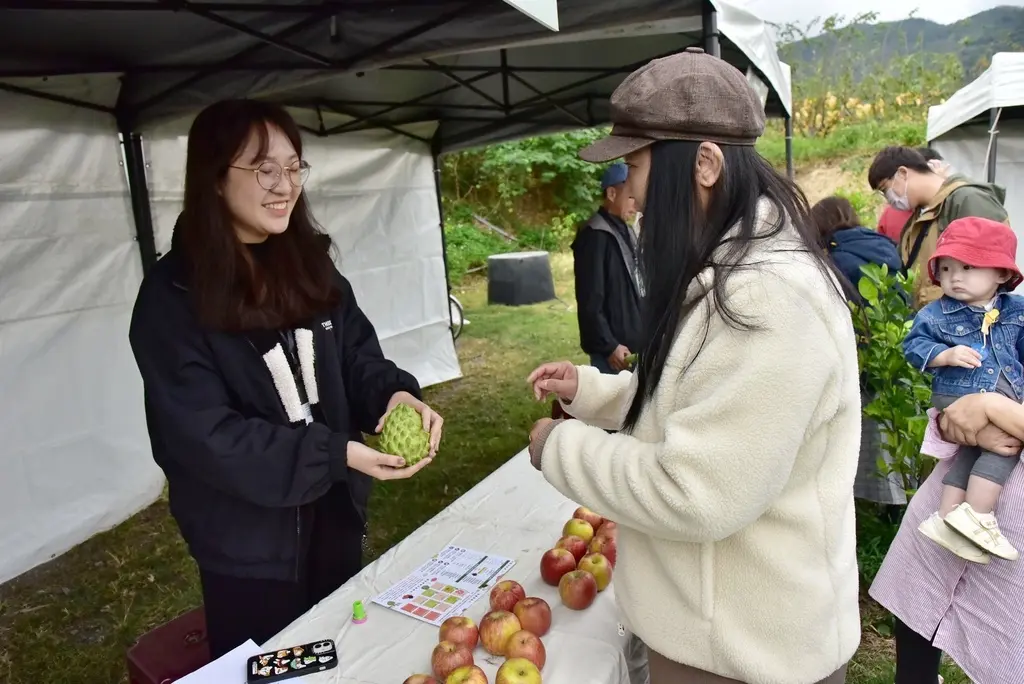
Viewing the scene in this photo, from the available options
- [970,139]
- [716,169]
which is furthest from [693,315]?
[970,139]

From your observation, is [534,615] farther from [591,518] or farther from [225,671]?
[225,671]

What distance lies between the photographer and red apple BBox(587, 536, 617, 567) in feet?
6.54

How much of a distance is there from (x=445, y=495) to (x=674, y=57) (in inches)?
160

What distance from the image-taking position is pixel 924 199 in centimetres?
423

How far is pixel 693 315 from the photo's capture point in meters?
1.18

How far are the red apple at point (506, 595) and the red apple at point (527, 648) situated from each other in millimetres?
168

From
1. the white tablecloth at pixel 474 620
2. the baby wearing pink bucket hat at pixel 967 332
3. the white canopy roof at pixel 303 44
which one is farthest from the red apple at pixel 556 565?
the white canopy roof at pixel 303 44

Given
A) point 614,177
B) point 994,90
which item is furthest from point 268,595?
point 994,90

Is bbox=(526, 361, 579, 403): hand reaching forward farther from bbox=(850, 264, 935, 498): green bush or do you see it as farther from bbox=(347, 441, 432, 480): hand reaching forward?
bbox=(850, 264, 935, 498): green bush

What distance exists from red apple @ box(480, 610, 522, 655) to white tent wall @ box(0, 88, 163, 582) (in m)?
3.58

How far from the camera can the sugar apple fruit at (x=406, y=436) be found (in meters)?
1.86

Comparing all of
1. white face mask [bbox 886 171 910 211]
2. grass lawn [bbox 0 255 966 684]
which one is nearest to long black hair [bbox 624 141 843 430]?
grass lawn [bbox 0 255 966 684]

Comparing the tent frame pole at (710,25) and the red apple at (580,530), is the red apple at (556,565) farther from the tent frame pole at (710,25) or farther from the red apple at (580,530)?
the tent frame pole at (710,25)

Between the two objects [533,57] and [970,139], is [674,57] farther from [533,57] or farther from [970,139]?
[970,139]
